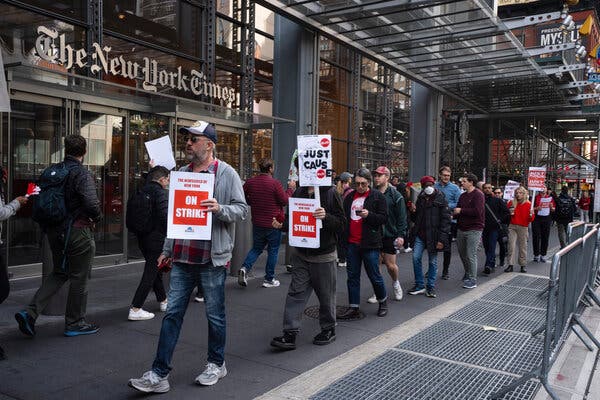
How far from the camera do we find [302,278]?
5301mm

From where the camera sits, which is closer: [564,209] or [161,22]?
[161,22]

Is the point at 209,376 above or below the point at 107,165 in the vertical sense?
below

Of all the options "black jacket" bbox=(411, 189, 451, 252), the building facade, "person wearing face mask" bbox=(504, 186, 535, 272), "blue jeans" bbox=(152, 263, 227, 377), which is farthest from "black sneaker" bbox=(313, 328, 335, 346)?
"person wearing face mask" bbox=(504, 186, 535, 272)

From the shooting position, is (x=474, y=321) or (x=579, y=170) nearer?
(x=474, y=321)

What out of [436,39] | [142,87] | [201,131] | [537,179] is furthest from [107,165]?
[537,179]

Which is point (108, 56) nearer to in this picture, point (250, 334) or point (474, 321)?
point (250, 334)

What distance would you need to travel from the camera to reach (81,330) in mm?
5414

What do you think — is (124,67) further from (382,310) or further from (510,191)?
(510,191)

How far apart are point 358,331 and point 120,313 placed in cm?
294

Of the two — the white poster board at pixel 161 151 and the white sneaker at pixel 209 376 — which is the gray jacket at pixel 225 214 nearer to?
the white sneaker at pixel 209 376

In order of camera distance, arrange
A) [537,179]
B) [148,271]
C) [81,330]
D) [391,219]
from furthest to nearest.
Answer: [537,179] < [391,219] < [148,271] < [81,330]

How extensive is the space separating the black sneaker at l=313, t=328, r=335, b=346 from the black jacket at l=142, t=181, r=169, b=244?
6.99 ft

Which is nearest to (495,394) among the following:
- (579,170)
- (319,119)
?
(319,119)

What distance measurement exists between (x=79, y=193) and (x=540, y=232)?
36.0ft
